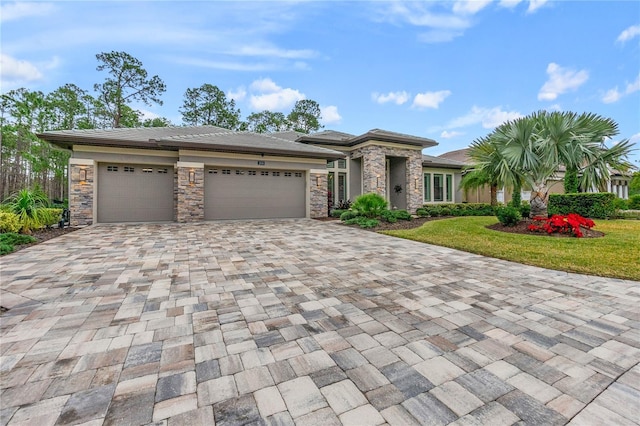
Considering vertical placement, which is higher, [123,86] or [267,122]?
[123,86]

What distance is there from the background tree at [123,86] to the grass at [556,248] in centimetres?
2113

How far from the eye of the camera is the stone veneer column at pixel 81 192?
10133 mm

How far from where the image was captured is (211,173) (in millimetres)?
11875

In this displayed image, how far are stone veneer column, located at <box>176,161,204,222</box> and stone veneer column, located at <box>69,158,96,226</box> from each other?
2947 millimetres

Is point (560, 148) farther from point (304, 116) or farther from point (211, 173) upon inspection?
point (304, 116)

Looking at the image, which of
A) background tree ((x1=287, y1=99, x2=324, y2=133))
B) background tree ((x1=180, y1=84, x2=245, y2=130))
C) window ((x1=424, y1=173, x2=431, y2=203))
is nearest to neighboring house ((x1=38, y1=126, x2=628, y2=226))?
window ((x1=424, y1=173, x2=431, y2=203))

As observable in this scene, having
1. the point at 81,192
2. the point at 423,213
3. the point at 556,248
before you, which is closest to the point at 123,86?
the point at 81,192

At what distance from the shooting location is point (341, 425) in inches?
56.4

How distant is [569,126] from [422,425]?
34.2 feet

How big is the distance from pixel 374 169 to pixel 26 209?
13.2m

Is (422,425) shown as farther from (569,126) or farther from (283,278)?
(569,126)

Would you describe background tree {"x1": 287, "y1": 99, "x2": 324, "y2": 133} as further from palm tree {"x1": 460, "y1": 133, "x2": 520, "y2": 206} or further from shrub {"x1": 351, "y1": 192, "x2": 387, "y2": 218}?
palm tree {"x1": 460, "y1": 133, "x2": 520, "y2": 206}

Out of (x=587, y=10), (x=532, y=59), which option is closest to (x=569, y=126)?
(x=587, y=10)

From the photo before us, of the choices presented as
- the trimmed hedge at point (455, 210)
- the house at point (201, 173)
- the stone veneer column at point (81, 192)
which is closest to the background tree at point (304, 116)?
the house at point (201, 173)
